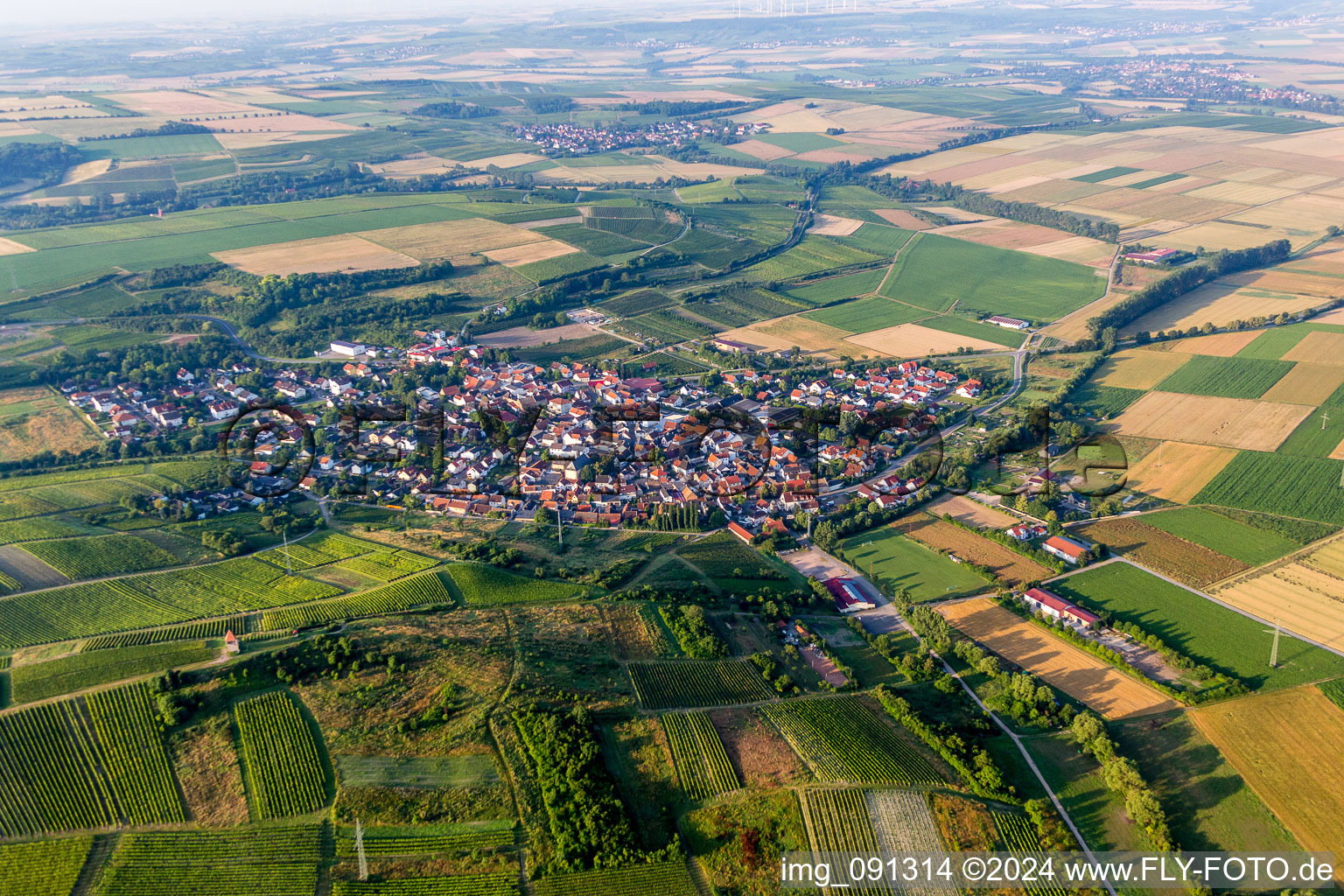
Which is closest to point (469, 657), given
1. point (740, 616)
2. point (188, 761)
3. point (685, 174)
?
point (188, 761)

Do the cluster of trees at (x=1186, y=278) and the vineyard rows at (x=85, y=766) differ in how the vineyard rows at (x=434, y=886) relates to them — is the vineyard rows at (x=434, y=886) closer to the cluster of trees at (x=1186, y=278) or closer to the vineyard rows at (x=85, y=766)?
the vineyard rows at (x=85, y=766)

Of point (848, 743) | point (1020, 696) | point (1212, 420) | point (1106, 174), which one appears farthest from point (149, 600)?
point (1106, 174)

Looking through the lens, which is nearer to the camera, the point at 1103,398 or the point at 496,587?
the point at 496,587

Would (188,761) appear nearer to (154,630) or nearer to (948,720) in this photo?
(154,630)

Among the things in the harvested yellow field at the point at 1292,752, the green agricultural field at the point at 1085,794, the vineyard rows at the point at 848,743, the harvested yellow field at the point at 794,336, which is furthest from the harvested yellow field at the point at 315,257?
the harvested yellow field at the point at 1292,752

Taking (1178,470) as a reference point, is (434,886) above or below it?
below

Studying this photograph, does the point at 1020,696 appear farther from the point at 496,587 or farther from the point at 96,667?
the point at 96,667
